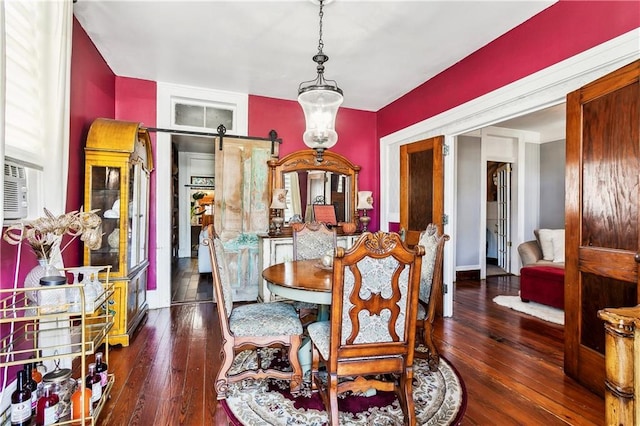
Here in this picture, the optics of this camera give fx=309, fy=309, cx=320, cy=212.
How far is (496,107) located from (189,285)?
4.93 metres

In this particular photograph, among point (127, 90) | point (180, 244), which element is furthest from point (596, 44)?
point (180, 244)

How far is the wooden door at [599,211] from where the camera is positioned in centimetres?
193

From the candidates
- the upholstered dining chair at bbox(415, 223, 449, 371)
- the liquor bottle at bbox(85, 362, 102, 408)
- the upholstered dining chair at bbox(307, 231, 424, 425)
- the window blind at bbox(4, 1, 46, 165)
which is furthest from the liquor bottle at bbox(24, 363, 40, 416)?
the upholstered dining chair at bbox(415, 223, 449, 371)

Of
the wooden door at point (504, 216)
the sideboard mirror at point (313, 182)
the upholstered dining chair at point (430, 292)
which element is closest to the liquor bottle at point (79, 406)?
the upholstered dining chair at point (430, 292)

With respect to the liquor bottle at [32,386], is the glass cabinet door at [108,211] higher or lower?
higher

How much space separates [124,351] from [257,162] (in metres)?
2.70

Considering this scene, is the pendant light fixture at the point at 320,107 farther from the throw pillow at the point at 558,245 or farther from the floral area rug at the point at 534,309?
the throw pillow at the point at 558,245

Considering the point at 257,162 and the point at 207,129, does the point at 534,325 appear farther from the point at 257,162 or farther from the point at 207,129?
the point at 207,129

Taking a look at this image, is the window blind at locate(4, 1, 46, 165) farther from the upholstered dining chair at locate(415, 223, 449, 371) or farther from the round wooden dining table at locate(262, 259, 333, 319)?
the upholstered dining chair at locate(415, 223, 449, 371)

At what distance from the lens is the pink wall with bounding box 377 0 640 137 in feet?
6.82

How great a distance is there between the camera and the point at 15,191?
71.1 inches

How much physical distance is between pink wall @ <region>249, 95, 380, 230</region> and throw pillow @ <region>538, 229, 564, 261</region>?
2433 millimetres

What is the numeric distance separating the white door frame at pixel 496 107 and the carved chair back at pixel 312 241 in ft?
4.73

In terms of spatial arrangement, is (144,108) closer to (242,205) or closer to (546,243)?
(242,205)
